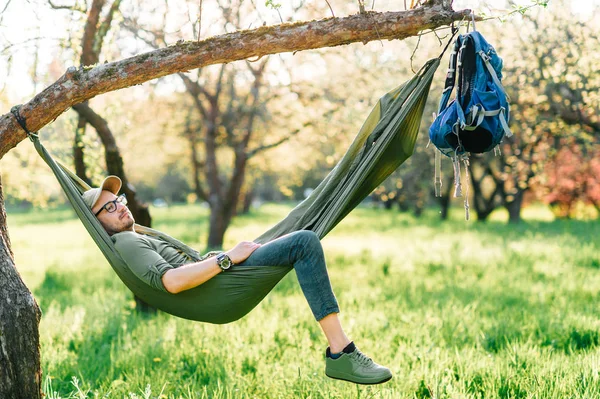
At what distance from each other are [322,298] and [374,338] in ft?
5.45

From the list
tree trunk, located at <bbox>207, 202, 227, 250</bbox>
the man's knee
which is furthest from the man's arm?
tree trunk, located at <bbox>207, 202, 227, 250</bbox>

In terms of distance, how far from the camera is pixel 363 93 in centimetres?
820

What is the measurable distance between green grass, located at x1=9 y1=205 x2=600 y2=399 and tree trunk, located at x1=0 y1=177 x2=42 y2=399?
39cm

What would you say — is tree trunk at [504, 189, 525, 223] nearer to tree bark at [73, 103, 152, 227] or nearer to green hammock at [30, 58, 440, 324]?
tree bark at [73, 103, 152, 227]

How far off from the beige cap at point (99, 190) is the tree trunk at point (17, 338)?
428 millimetres

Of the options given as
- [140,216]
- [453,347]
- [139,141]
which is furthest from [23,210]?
[453,347]

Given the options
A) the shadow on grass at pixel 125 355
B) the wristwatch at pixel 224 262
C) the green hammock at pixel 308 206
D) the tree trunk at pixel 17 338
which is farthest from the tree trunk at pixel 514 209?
the tree trunk at pixel 17 338

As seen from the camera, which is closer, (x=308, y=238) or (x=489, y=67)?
(x=308, y=238)

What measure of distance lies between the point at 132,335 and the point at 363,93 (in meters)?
5.25

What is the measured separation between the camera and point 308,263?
2340 millimetres

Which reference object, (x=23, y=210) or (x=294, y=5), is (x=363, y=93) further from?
(x=23, y=210)

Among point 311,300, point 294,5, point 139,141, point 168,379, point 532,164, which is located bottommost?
point 168,379

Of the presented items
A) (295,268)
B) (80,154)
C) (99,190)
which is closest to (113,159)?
(80,154)

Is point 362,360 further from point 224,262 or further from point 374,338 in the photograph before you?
point 374,338
